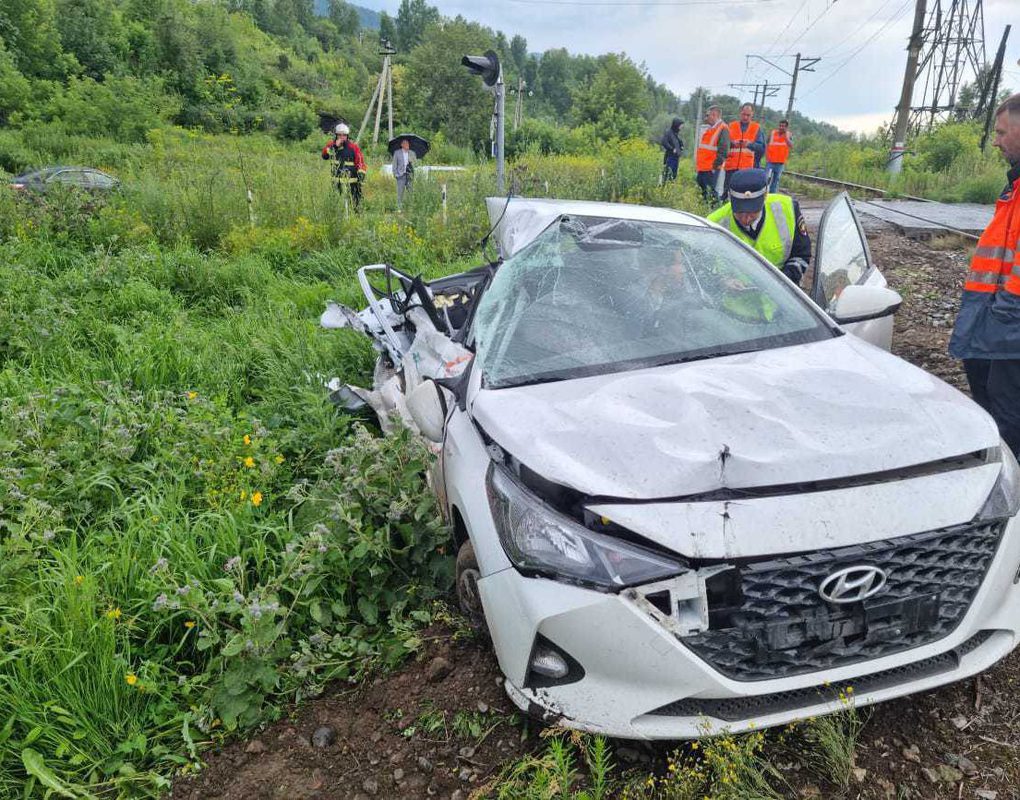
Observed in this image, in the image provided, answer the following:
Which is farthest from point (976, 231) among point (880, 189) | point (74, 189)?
point (74, 189)

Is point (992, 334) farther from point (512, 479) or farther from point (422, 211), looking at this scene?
point (422, 211)

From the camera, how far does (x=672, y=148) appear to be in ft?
A: 45.4

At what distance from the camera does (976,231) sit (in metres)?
9.71

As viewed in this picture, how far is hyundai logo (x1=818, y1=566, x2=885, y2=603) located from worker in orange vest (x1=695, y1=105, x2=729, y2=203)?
38.9 feet

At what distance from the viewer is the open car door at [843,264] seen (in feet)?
11.3

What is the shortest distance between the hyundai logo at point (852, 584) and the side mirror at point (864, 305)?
1408 millimetres

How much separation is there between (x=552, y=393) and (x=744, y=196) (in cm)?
259

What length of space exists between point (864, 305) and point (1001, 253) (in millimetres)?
876

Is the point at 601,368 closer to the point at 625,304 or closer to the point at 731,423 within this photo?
the point at 625,304

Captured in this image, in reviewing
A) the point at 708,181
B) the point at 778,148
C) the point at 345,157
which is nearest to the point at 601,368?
the point at 345,157

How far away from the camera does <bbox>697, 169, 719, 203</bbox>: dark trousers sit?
12.9 meters

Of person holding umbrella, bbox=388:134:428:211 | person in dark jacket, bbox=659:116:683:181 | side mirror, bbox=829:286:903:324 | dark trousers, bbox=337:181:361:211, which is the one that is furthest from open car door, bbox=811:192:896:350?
person in dark jacket, bbox=659:116:683:181

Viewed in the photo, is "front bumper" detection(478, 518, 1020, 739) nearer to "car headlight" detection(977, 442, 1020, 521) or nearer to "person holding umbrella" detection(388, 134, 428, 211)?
"car headlight" detection(977, 442, 1020, 521)

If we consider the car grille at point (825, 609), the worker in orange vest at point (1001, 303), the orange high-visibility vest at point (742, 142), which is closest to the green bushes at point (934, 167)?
the orange high-visibility vest at point (742, 142)
